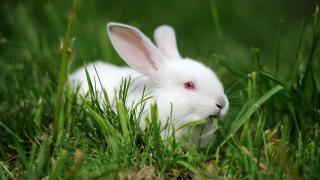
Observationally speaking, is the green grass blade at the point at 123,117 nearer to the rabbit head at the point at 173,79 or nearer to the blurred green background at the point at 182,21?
the rabbit head at the point at 173,79

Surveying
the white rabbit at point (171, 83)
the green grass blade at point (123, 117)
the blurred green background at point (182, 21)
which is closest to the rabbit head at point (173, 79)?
the white rabbit at point (171, 83)

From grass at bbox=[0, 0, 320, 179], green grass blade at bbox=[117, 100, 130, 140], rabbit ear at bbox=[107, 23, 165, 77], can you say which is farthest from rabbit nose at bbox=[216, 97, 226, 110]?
green grass blade at bbox=[117, 100, 130, 140]

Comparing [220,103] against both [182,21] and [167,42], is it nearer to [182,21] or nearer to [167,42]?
[167,42]

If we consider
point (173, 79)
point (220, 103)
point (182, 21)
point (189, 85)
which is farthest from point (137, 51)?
point (182, 21)

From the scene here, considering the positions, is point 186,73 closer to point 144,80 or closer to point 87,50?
point 144,80

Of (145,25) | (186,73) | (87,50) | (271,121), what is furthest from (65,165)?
(145,25)

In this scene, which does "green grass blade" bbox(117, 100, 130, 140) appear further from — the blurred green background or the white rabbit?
the blurred green background
